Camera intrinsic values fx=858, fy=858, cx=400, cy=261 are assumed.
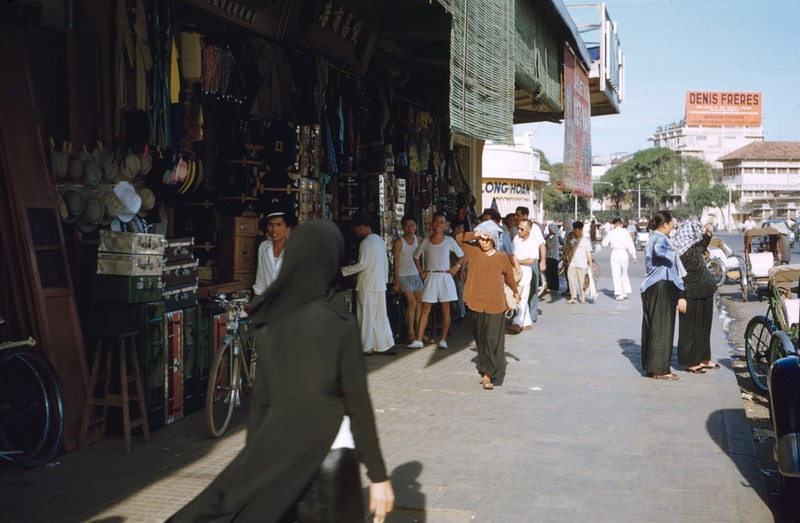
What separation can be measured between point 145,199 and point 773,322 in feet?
22.0

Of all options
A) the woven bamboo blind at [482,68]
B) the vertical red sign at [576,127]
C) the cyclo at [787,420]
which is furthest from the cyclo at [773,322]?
the vertical red sign at [576,127]

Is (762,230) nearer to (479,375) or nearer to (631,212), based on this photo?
(479,375)

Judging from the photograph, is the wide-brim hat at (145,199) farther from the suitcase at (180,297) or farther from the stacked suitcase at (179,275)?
the suitcase at (180,297)

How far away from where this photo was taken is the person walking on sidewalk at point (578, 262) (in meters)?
18.7

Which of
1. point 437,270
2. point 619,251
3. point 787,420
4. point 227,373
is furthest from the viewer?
point 619,251

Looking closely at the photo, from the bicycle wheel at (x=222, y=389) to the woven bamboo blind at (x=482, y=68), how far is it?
10.7ft

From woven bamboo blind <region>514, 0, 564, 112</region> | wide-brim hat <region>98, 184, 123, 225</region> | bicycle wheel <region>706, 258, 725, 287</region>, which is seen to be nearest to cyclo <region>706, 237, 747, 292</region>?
bicycle wheel <region>706, 258, 725, 287</region>

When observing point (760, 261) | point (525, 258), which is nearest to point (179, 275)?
point (525, 258)

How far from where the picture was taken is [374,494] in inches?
123

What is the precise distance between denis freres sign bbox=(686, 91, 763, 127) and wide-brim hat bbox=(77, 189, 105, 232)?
368 ft

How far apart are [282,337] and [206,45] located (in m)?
6.50

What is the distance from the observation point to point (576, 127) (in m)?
16.6

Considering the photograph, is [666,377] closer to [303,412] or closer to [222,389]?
[222,389]

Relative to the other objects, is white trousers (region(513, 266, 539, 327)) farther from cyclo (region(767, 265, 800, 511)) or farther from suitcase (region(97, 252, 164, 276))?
cyclo (region(767, 265, 800, 511))
